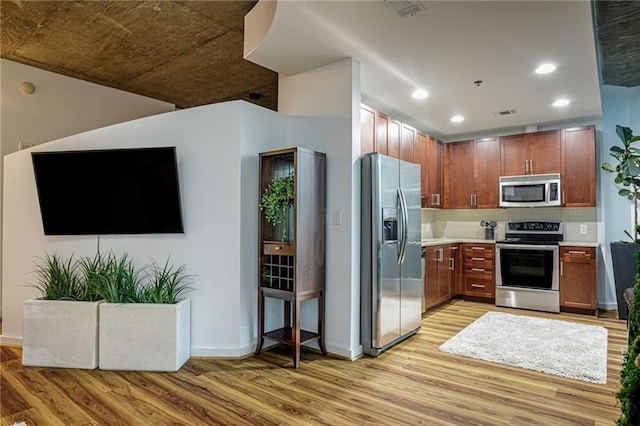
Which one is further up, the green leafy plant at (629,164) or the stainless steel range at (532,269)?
the green leafy plant at (629,164)

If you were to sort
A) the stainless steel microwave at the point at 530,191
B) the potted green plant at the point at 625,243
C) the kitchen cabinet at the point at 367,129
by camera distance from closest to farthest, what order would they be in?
the kitchen cabinet at the point at 367,129
the potted green plant at the point at 625,243
the stainless steel microwave at the point at 530,191

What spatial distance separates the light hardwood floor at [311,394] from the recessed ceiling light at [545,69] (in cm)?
273

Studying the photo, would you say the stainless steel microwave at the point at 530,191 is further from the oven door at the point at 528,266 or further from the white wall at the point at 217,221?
the white wall at the point at 217,221

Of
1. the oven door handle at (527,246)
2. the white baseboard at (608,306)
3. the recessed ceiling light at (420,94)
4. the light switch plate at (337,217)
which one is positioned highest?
the recessed ceiling light at (420,94)

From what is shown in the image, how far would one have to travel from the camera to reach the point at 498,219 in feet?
20.7

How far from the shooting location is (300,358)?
3428 millimetres

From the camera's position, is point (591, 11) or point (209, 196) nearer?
point (591, 11)

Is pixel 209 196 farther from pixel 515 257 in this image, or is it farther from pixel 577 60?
pixel 515 257

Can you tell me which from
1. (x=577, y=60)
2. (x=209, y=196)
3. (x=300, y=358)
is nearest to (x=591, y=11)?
(x=577, y=60)

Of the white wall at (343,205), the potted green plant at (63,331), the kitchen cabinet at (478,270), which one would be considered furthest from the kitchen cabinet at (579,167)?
the potted green plant at (63,331)

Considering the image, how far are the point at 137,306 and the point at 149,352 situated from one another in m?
0.38

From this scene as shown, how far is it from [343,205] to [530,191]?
3574 mm

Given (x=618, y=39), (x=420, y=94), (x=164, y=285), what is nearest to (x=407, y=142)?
(x=420, y=94)

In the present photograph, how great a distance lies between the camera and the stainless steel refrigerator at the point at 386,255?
3.55 meters
